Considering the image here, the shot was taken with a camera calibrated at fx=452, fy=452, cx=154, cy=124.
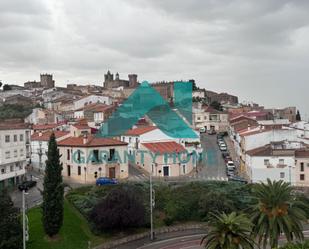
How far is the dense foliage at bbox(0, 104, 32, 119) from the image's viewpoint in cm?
11005

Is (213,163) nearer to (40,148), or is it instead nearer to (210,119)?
(40,148)

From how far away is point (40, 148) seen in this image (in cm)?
7062

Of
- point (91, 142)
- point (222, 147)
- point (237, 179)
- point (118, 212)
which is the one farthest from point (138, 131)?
point (118, 212)

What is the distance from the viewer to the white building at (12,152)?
188ft

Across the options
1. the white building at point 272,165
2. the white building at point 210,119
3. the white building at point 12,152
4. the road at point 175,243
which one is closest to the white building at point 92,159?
the white building at point 12,152

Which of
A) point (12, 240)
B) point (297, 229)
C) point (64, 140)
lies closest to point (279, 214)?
point (297, 229)

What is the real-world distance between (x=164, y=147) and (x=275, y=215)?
34.3 meters

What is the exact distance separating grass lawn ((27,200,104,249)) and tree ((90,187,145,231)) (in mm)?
1555

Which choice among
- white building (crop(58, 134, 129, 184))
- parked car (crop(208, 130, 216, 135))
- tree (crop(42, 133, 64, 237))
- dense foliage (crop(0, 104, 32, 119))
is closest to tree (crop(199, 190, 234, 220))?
white building (crop(58, 134, 129, 184))

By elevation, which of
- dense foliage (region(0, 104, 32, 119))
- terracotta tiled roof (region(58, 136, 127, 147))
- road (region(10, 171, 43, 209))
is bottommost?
road (region(10, 171, 43, 209))

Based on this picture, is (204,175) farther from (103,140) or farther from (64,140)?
(64,140)

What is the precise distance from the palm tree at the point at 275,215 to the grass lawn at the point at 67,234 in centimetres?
1755

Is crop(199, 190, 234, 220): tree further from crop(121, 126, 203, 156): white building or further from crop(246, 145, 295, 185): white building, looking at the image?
crop(121, 126, 203, 156): white building

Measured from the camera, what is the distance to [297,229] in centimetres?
3247
